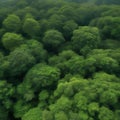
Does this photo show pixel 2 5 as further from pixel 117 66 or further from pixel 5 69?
pixel 117 66

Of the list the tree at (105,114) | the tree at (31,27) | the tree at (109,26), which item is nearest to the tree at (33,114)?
the tree at (105,114)

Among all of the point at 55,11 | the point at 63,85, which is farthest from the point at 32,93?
the point at 55,11

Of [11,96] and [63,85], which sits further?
[11,96]

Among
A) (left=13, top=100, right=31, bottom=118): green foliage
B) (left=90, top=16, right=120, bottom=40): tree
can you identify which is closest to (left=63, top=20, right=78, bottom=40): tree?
(left=90, top=16, right=120, bottom=40): tree

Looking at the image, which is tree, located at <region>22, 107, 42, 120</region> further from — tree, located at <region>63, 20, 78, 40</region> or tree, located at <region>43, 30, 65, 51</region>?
tree, located at <region>63, 20, 78, 40</region>

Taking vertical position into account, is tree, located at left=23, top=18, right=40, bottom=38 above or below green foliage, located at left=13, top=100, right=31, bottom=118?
above

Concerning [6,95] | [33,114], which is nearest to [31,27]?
[6,95]

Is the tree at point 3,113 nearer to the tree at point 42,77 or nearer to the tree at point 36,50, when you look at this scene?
the tree at point 42,77

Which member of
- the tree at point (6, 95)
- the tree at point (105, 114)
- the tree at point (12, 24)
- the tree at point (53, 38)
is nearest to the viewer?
the tree at point (105, 114)
